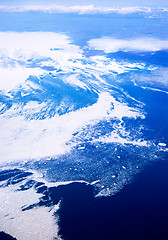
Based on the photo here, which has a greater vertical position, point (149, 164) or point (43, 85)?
point (43, 85)

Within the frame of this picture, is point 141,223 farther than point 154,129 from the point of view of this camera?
No

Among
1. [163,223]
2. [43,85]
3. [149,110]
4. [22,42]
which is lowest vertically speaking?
[163,223]

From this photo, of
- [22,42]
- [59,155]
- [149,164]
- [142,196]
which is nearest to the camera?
[142,196]

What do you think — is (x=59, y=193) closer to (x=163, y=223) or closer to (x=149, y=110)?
(x=163, y=223)

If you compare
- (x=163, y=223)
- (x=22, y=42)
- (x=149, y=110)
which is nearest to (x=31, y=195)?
(x=163, y=223)

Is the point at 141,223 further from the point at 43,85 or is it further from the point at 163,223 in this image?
the point at 43,85

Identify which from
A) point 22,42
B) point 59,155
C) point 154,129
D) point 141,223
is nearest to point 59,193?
point 59,155

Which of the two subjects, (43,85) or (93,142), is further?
(43,85)

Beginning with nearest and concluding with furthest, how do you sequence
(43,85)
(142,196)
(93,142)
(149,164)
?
(142,196), (149,164), (93,142), (43,85)

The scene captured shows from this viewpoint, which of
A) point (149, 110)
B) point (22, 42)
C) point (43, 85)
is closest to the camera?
point (149, 110)
